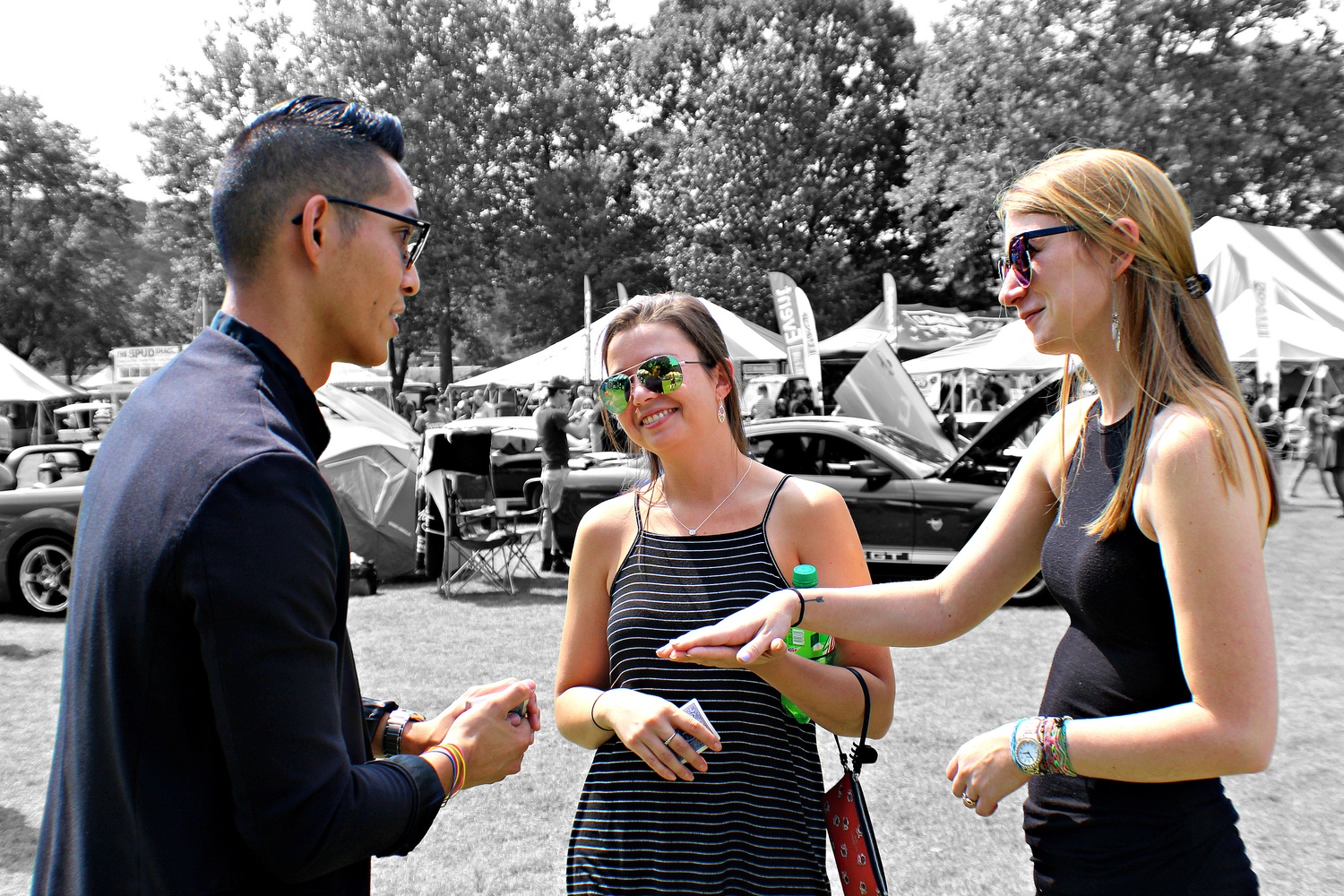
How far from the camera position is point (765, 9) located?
122 feet

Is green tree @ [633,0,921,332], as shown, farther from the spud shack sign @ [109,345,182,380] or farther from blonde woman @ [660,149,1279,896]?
blonde woman @ [660,149,1279,896]

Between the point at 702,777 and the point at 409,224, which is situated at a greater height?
the point at 409,224

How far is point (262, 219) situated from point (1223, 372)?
5.46ft

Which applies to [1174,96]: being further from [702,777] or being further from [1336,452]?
[702,777]

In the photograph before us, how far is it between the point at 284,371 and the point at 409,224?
40 cm

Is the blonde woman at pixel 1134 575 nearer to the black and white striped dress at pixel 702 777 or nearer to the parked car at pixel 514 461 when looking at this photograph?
the black and white striped dress at pixel 702 777

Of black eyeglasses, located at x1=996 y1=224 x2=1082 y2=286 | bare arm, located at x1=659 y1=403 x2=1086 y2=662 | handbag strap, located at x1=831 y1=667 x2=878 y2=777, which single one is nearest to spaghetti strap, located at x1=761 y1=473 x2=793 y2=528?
bare arm, located at x1=659 y1=403 x2=1086 y2=662

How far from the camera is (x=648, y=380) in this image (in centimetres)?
243

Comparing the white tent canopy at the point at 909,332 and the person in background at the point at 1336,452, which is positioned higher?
the white tent canopy at the point at 909,332

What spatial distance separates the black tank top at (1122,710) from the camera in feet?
5.39

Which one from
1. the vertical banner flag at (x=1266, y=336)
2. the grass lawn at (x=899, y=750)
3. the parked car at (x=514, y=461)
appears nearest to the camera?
the grass lawn at (x=899, y=750)

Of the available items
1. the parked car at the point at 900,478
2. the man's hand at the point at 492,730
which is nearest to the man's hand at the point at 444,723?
the man's hand at the point at 492,730

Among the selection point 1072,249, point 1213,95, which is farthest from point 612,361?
point 1213,95

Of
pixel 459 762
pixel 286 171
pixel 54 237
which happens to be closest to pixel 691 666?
pixel 459 762
